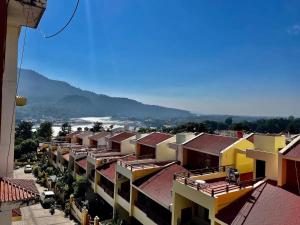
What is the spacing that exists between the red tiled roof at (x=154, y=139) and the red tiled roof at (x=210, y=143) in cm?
465

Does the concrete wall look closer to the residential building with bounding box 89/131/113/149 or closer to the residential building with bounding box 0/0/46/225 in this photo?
the residential building with bounding box 0/0/46/225

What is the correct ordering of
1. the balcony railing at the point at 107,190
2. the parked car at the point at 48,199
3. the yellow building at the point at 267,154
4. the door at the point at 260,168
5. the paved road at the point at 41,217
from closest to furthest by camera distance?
the yellow building at the point at 267,154 → the door at the point at 260,168 → the balcony railing at the point at 107,190 → the paved road at the point at 41,217 → the parked car at the point at 48,199

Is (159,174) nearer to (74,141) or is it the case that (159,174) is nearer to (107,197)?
(107,197)

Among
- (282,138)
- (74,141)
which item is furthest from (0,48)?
(74,141)

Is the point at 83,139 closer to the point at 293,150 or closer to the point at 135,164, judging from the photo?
the point at 135,164

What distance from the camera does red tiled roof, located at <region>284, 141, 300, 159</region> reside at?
16.0 m

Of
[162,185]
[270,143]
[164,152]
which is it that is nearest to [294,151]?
[270,143]

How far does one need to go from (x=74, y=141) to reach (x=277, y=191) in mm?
44711

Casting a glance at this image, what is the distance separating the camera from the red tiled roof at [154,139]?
30.4 meters

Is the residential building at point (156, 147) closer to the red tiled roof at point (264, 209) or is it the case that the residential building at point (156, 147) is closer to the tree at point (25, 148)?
the red tiled roof at point (264, 209)

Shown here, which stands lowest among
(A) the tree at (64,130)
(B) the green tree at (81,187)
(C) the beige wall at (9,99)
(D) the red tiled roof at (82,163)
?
(B) the green tree at (81,187)

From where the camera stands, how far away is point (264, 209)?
47.5 feet

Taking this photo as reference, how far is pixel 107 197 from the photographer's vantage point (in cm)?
2833

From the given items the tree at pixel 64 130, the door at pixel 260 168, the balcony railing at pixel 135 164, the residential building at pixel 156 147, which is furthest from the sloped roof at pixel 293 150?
the tree at pixel 64 130
